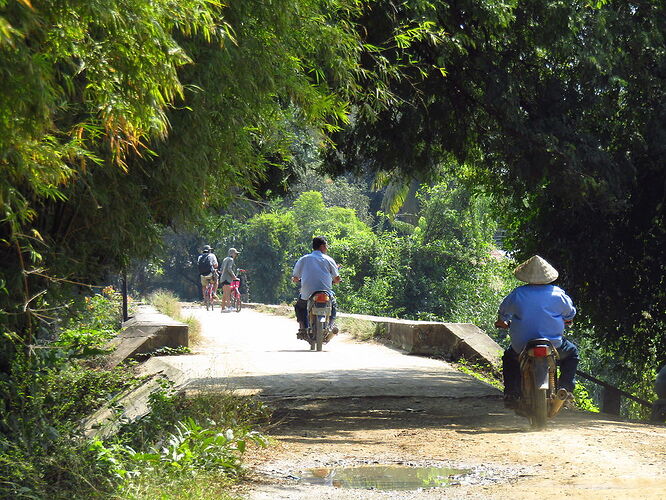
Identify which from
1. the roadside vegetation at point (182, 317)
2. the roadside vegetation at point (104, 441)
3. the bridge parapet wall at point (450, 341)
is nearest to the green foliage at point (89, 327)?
the roadside vegetation at point (104, 441)

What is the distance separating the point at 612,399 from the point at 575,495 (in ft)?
35.6

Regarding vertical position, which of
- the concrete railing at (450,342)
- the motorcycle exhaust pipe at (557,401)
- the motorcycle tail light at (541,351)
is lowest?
the motorcycle exhaust pipe at (557,401)

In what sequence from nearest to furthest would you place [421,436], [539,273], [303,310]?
[421,436] < [539,273] < [303,310]

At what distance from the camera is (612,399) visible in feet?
55.2

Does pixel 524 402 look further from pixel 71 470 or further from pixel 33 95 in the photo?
pixel 33 95

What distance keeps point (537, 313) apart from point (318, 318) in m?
6.99

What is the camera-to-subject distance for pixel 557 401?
9781 mm

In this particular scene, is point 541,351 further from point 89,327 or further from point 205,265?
point 205,265

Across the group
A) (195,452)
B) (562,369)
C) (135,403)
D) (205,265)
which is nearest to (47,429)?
(195,452)

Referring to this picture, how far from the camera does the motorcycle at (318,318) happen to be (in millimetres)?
16359

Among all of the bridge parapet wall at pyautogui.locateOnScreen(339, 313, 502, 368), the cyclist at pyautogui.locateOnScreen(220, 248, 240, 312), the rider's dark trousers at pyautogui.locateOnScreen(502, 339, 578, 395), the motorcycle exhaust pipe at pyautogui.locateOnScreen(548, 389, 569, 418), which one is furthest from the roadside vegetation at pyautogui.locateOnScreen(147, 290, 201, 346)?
the motorcycle exhaust pipe at pyautogui.locateOnScreen(548, 389, 569, 418)

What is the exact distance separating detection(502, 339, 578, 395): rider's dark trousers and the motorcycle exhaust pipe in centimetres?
33

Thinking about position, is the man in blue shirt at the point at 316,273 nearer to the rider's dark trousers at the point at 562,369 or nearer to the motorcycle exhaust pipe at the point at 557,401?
the rider's dark trousers at the point at 562,369

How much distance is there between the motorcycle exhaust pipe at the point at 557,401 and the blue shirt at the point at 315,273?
6902mm
